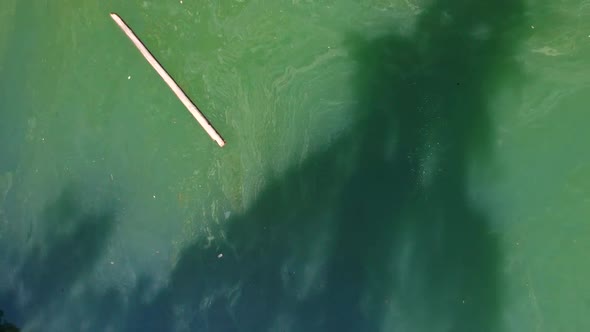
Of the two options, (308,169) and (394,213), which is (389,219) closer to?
(394,213)

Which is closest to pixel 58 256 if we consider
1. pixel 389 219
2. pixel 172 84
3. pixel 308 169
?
pixel 172 84

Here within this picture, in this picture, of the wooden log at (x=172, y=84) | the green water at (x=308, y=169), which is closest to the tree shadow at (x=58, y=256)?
the green water at (x=308, y=169)

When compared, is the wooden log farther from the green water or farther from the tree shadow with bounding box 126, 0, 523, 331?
the tree shadow with bounding box 126, 0, 523, 331

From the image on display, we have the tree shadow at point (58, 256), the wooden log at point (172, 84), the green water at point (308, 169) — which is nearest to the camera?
the green water at point (308, 169)

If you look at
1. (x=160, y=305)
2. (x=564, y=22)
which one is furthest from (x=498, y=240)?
(x=160, y=305)

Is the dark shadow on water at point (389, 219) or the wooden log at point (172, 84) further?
the wooden log at point (172, 84)

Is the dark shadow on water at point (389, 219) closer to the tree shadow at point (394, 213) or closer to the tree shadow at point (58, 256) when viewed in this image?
the tree shadow at point (394, 213)
